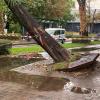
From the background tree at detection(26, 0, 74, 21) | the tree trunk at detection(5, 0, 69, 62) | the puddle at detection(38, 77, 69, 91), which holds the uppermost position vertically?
the tree trunk at detection(5, 0, 69, 62)

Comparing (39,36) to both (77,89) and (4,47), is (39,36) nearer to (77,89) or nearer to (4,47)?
(77,89)

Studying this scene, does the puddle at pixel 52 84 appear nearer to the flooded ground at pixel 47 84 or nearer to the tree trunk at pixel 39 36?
the flooded ground at pixel 47 84

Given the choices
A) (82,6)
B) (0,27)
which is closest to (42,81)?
(82,6)

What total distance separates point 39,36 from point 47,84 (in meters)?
3.89

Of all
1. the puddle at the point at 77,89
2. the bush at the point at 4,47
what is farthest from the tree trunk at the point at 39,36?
the bush at the point at 4,47

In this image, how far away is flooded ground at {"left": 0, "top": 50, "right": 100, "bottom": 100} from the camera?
9.44 meters

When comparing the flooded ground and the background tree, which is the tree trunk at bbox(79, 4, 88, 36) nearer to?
the background tree

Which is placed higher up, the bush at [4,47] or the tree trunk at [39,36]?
the tree trunk at [39,36]

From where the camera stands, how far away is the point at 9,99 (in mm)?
8984

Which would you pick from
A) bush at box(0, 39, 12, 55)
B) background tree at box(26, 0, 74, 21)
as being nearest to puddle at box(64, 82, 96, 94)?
bush at box(0, 39, 12, 55)

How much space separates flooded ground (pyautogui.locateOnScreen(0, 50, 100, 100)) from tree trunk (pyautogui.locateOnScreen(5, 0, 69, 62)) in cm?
70

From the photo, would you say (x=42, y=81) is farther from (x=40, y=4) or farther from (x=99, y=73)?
(x=40, y=4)

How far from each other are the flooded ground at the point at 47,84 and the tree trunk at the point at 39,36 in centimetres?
70

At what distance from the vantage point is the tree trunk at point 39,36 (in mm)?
14427
